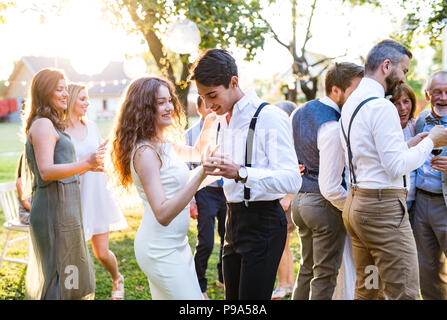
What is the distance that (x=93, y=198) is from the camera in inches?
174

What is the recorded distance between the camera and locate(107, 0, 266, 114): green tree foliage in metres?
5.11

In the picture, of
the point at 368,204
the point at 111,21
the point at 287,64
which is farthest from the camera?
the point at 287,64

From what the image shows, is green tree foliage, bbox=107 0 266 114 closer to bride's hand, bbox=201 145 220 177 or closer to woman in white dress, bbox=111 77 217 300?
woman in white dress, bbox=111 77 217 300

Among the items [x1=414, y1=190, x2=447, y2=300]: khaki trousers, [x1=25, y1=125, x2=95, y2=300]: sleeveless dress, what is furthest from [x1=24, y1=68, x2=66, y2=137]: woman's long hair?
[x1=414, y1=190, x2=447, y2=300]: khaki trousers

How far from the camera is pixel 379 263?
2.65 m

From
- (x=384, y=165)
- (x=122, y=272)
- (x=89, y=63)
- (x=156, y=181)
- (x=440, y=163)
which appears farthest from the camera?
(x=89, y=63)

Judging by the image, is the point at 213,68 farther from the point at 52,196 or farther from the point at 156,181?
the point at 52,196

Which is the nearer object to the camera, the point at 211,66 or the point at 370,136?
the point at 211,66

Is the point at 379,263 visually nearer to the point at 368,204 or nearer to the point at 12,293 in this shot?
the point at 368,204

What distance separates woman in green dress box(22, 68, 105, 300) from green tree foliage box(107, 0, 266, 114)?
1709 millimetres

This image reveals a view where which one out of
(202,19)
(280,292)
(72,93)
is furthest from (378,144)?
(202,19)

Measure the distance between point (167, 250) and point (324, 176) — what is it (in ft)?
3.99
